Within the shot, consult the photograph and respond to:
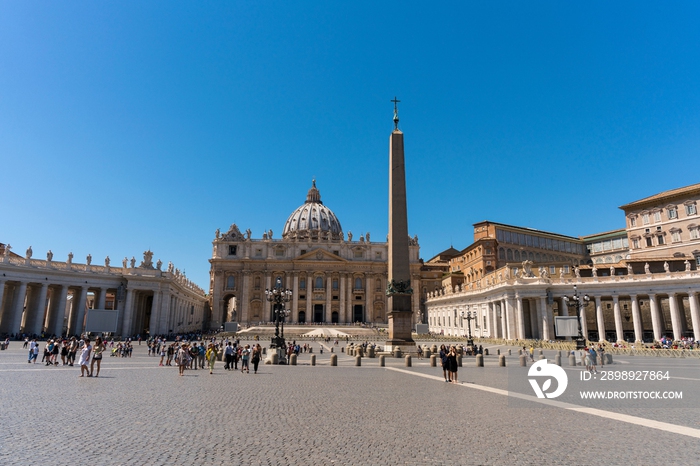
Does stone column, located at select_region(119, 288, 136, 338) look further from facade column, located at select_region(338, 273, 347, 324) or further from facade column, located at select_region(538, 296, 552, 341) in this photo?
facade column, located at select_region(538, 296, 552, 341)

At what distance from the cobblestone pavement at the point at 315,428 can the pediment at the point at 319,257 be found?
6568 cm

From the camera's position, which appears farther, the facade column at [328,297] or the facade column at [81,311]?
the facade column at [328,297]

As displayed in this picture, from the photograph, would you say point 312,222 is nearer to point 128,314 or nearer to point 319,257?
point 319,257

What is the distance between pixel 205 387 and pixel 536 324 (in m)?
35.3

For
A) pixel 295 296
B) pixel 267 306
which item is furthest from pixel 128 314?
pixel 295 296

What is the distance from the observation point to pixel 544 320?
3712cm

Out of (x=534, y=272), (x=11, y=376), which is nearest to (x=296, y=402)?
(x=11, y=376)

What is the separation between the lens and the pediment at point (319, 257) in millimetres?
77312

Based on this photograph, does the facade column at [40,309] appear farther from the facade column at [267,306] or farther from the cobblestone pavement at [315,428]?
the facade column at [267,306]

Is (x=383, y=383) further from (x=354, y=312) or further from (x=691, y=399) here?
(x=354, y=312)

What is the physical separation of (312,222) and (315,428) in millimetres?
93814

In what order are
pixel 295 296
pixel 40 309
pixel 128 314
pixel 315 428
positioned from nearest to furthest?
pixel 315 428 → pixel 40 309 → pixel 128 314 → pixel 295 296

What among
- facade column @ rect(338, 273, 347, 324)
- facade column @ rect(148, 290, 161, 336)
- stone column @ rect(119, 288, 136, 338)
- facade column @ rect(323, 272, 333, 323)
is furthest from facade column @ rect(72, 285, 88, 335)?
facade column @ rect(338, 273, 347, 324)

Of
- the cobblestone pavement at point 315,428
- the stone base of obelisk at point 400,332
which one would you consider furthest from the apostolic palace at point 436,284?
the cobblestone pavement at point 315,428
